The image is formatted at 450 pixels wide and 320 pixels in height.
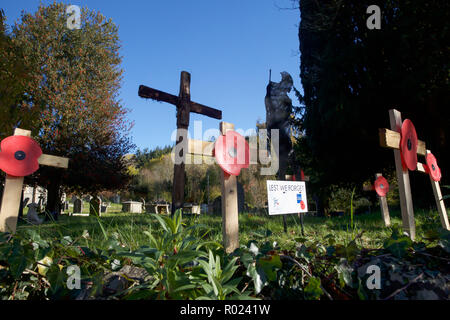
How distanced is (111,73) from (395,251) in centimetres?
1611

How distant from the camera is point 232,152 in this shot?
253 cm

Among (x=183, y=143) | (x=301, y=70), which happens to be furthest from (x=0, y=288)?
(x=301, y=70)

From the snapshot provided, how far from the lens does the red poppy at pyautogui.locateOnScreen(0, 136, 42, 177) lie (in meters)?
2.62

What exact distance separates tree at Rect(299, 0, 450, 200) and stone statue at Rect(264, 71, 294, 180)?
2.92 feet

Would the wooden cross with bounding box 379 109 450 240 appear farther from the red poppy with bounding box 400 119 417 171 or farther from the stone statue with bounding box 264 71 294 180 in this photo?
the stone statue with bounding box 264 71 294 180

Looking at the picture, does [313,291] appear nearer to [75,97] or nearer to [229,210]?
[229,210]

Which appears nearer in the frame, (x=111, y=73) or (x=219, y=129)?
(x=219, y=129)

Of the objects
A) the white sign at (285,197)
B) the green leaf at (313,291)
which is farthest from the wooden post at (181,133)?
the green leaf at (313,291)

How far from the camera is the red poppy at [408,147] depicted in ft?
10.8

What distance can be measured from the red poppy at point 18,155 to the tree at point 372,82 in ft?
23.2

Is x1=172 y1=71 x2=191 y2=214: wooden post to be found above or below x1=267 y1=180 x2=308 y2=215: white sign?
above

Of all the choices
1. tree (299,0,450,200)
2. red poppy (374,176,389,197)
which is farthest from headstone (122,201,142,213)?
red poppy (374,176,389,197)

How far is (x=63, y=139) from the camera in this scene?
37.6ft
